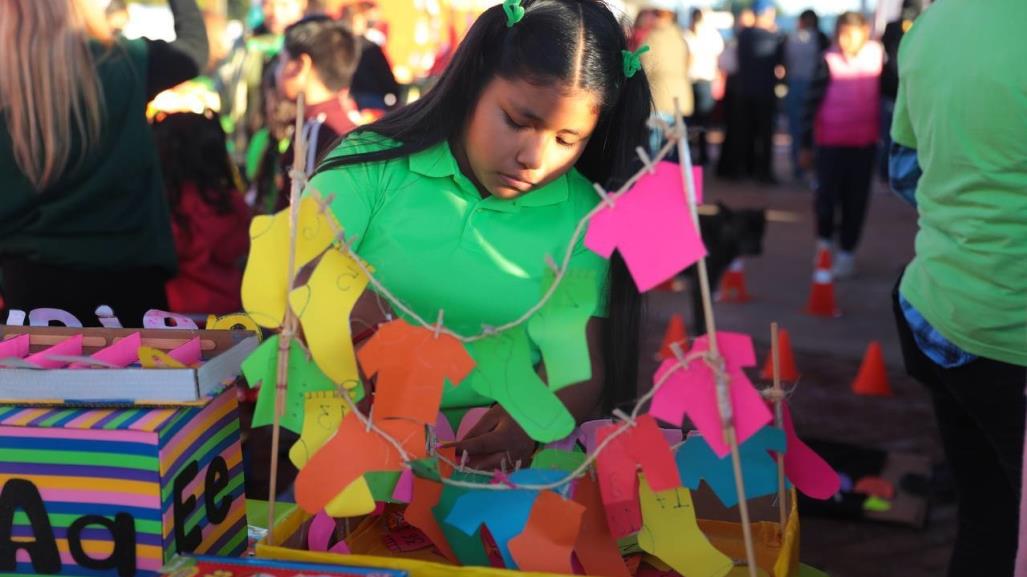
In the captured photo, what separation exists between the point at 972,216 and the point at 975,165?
0.26ft

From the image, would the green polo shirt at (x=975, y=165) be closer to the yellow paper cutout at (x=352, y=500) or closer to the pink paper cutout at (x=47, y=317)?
the yellow paper cutout at (x=352, y=500)

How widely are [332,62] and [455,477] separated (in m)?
2.51

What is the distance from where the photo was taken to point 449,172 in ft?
4.92

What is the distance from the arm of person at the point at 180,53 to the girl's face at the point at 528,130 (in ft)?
3.81

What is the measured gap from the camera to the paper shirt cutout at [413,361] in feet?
3.83

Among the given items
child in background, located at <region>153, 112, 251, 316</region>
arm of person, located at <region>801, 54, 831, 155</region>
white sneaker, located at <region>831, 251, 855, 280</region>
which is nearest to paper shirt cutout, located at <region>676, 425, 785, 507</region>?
child in background, located at <region>153, 112, 251, 316</region>

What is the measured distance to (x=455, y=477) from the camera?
4.34 ft

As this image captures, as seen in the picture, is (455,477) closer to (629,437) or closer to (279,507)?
(629,437)

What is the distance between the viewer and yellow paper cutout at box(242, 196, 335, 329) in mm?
1176

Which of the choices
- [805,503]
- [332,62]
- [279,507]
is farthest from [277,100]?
[279,507]

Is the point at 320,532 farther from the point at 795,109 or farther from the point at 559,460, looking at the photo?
the point at 795,109

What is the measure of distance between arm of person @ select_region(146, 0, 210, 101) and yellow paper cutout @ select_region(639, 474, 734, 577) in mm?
1535

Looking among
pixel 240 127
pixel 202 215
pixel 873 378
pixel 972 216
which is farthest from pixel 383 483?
pixel 240 127

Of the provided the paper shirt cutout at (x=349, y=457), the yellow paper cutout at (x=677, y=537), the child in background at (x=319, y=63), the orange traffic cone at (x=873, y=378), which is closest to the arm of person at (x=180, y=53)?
the child in background at (x=319, y=63)
